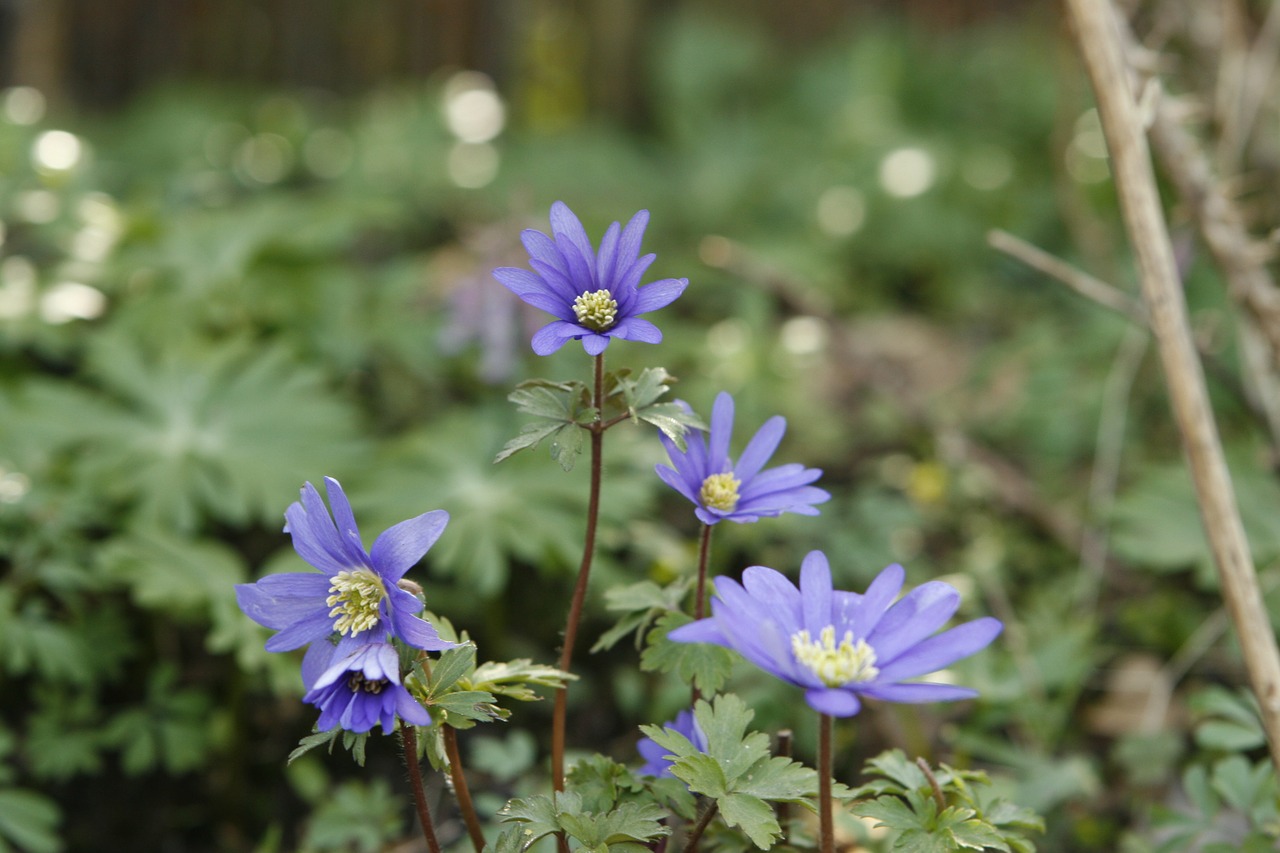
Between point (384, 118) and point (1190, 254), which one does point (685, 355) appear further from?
point (384, 118)

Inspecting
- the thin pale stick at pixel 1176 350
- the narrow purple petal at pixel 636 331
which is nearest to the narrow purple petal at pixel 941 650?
the narrow purple petal at pixel 636 331

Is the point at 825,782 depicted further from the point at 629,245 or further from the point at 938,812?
the point at 629,245

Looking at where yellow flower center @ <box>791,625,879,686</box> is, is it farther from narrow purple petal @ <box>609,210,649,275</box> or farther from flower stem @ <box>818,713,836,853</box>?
narrow purple petal @ <box>609,210,649,275</box>

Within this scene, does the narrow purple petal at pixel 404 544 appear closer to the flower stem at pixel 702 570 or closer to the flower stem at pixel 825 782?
the flower stem at pixel 702 570

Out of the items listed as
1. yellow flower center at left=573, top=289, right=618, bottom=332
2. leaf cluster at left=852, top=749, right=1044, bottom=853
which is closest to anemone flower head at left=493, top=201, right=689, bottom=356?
yellow flower center at left=573, top=289, right=618, bottom=332

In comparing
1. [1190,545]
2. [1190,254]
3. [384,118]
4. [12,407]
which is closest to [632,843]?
[1190,545]

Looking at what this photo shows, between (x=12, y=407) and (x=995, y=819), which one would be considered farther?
(x=12, y=407)
